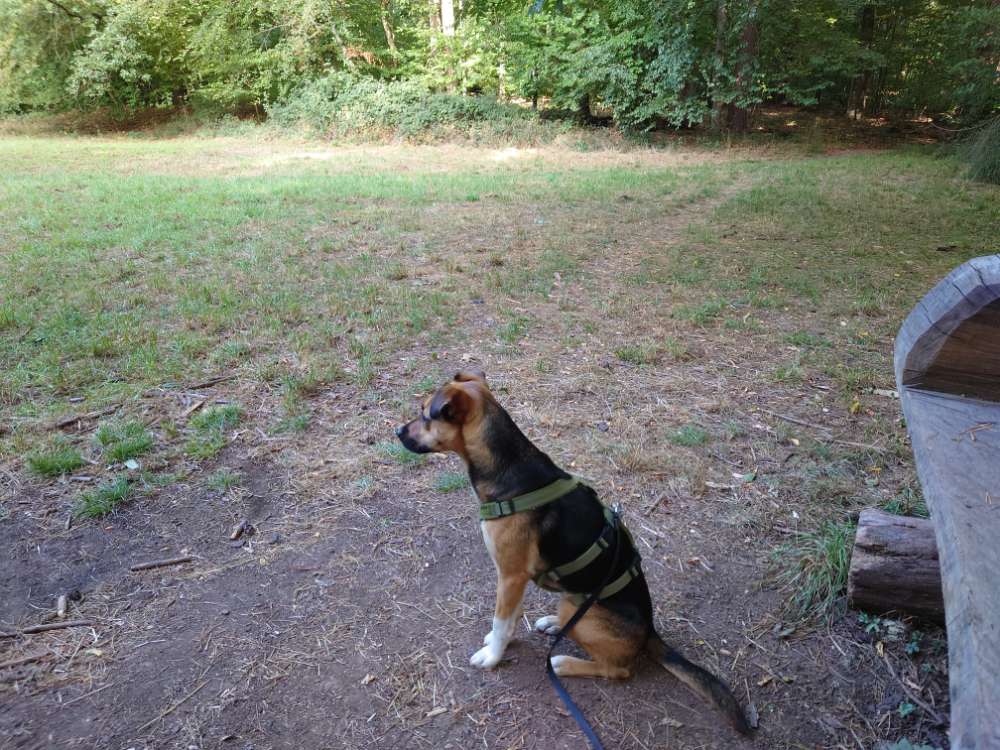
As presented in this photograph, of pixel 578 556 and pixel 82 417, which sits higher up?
pixel 578 556

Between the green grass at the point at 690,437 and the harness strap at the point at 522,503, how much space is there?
6.23ft

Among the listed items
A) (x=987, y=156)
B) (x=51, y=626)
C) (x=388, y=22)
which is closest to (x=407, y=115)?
(x=388, y=22)

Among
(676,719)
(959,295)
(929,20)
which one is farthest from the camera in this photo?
(929,20)

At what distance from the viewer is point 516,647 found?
2.71 metres

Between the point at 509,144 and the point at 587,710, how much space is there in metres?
18.2

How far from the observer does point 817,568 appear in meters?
2.91

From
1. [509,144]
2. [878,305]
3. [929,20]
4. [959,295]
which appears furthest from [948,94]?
[959,295]

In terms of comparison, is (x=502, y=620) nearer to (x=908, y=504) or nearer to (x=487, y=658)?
(x=487, y=658)

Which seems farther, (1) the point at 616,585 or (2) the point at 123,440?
(2) the point at 123,440

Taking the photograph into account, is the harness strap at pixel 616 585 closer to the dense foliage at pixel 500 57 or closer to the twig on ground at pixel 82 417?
the twig on ground at pixel 82 417

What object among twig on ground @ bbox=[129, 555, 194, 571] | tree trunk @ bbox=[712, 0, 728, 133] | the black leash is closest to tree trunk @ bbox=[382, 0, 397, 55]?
tree trunk @ bbox=[712, 0, 728, 133]

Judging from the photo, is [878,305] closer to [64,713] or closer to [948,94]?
[64,713]

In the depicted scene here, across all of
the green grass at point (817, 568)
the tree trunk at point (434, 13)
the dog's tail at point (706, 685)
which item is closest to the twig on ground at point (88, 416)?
the dog's tail at point (706, 685)

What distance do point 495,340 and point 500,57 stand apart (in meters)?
18.2
